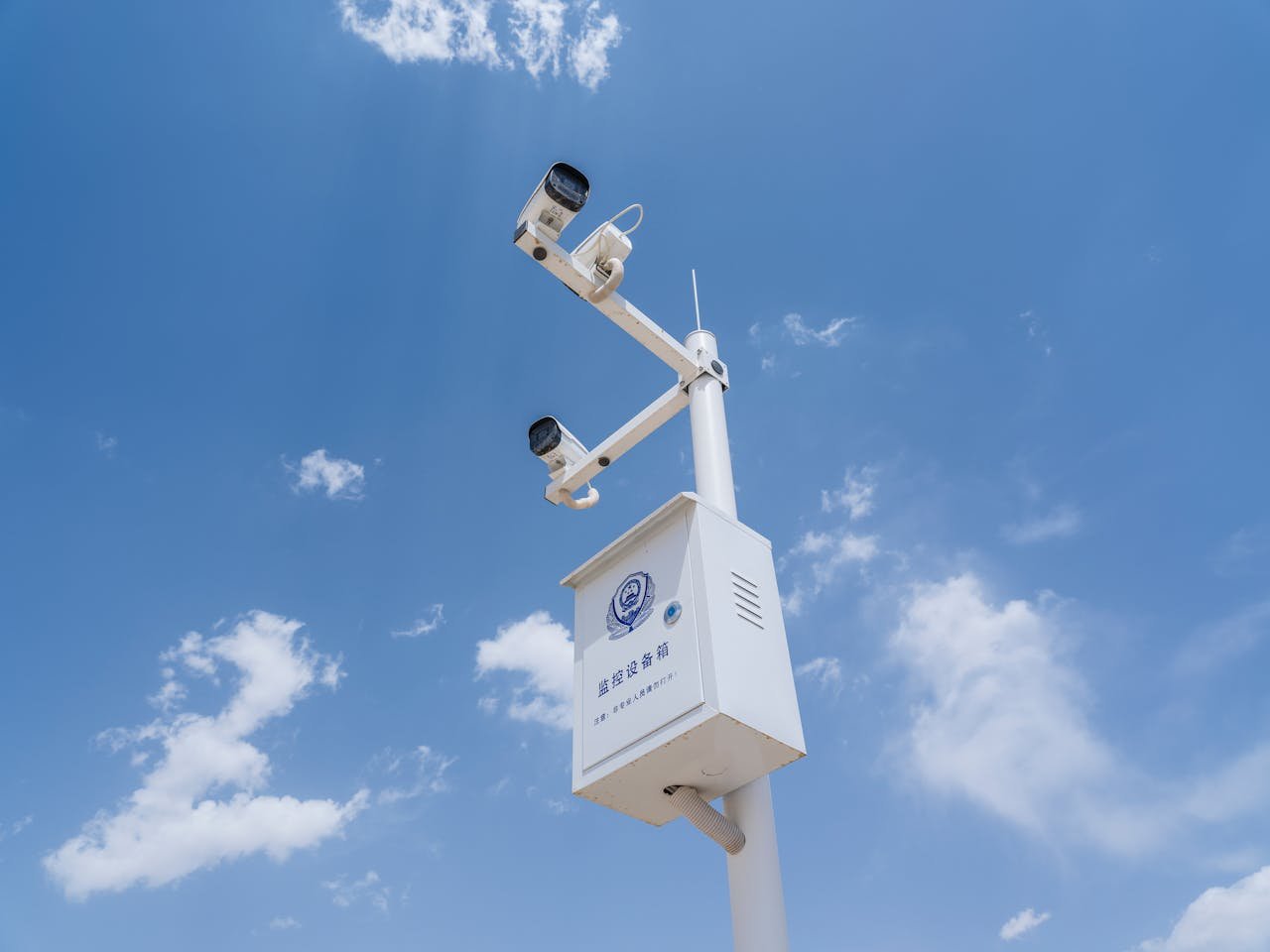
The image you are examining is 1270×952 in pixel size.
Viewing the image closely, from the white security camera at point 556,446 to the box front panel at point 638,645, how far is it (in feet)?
5.15

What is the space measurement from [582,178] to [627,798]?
331 centimetres

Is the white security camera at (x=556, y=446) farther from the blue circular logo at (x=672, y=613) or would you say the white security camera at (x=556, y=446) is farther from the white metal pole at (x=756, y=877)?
the blue circular logo at (x=672, y=613)

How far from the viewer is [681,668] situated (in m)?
4.27

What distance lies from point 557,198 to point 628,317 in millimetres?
784

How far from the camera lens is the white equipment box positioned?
13.7 feet

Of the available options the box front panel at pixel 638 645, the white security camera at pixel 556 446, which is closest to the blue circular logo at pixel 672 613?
the box front panel at pixel 638 645

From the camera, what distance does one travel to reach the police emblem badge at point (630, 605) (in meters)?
4.68

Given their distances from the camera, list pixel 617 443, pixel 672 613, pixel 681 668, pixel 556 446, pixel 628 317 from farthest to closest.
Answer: pixel 556 446 → pixel 617 443 → pixel 628 317 → pixel 672 613 → pixel 681 668

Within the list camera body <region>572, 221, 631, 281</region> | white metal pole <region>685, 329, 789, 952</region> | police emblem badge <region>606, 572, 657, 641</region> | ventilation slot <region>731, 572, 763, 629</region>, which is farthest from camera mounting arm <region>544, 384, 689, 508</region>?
ventilation slot <region>731, 572, 763, 629</region>

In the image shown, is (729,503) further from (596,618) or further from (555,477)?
(555,477)

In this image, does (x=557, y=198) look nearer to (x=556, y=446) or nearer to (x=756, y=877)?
(x=556, y=446)

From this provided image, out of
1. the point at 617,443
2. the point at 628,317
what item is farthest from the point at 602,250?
the point at 617,443

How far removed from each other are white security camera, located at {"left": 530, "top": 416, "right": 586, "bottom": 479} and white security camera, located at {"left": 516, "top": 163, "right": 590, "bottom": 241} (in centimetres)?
136

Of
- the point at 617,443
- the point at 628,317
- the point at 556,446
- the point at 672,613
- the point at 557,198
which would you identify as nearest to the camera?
the point at 672,613
